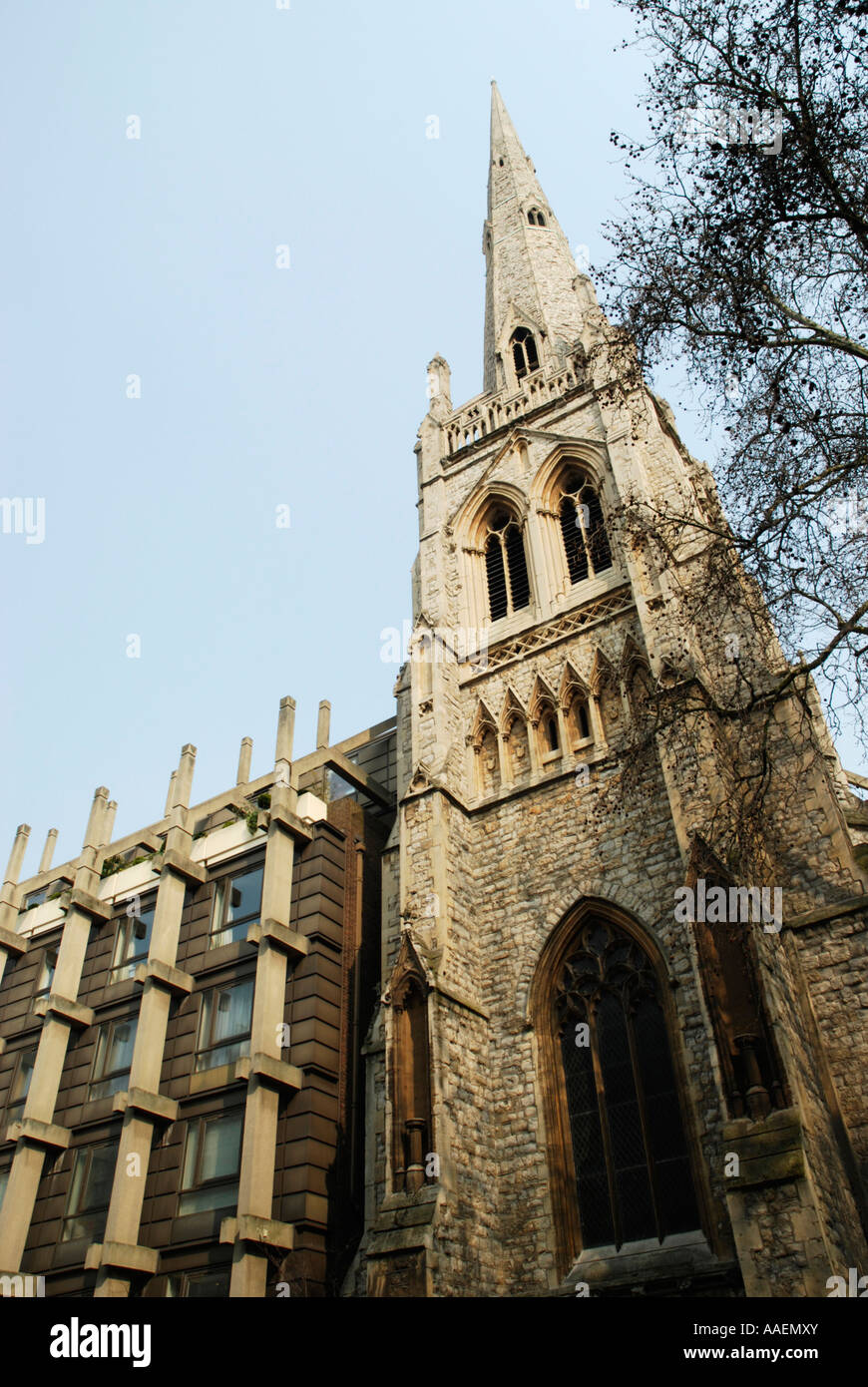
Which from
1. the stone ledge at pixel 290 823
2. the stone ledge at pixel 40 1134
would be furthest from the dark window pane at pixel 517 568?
the stone ledge at pixel 40 1134

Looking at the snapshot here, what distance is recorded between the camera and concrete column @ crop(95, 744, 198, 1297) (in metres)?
17.1

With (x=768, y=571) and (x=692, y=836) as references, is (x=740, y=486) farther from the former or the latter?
(x=692, y=836)

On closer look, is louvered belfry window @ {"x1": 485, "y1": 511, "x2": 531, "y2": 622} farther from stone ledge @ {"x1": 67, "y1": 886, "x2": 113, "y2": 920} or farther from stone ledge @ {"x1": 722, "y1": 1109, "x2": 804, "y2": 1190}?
stone ledge @ {"x1": 722, "y1": 1109, "x2": 804, "y2": 1190}

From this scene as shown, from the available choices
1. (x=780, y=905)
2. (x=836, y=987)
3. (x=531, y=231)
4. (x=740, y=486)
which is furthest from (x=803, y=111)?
(x=531, y=231)

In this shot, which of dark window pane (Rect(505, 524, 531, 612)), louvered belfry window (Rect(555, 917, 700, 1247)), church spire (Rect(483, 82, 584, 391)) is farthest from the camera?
church spire (Rect(483, 82, 584, 391))

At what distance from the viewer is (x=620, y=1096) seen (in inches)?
591

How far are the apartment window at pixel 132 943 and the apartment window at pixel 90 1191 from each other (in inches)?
143

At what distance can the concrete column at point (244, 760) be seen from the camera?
85.8 feet

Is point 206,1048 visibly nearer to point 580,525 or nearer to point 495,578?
point 495,578

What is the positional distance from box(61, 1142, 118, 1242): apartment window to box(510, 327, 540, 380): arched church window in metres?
21.6

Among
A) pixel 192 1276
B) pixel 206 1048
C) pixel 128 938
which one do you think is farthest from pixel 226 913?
pixel 192 1276


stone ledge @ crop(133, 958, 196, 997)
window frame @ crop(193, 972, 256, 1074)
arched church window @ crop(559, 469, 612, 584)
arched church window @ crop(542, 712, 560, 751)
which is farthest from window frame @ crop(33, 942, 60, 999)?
arched church window @ crop(559, 469, 612, 584)

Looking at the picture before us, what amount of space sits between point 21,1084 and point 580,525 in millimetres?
17528
